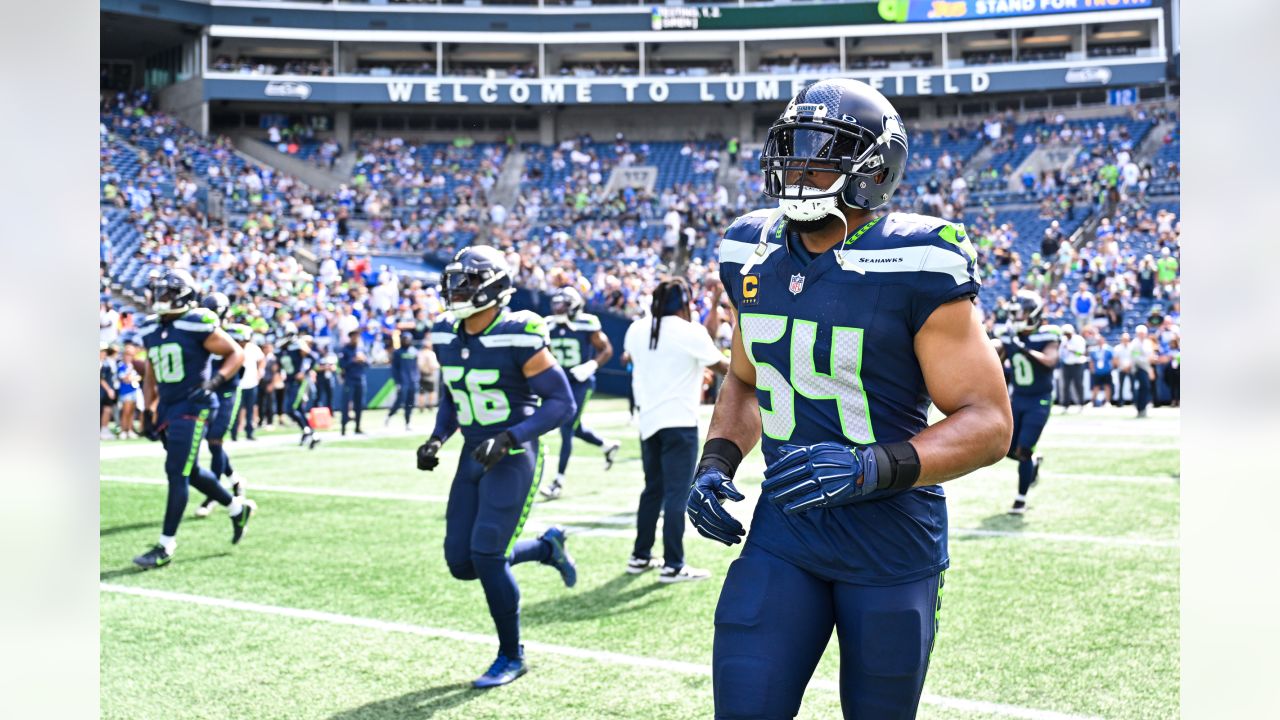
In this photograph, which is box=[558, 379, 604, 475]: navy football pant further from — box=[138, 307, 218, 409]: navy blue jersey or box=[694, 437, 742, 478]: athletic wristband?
box=[694, 437, 742, 478]: athletic wristband

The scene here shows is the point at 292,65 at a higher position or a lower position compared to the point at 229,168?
higher

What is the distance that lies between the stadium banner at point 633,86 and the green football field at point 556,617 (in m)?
30.8

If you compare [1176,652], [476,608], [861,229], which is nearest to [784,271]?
[861,229]

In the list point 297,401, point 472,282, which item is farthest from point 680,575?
point 297,401

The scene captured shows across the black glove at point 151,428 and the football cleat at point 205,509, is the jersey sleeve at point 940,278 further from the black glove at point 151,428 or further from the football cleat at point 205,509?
the football cleat at point 205,509

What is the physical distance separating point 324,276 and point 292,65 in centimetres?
1693

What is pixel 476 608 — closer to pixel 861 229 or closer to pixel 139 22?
pixel 861 229

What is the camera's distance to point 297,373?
1848 cm

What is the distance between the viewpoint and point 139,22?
3881cm

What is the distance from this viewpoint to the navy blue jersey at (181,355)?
8.96 m

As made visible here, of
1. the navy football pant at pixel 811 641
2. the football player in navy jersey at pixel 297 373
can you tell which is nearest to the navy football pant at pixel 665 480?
the navy football pant at pixel 811 641

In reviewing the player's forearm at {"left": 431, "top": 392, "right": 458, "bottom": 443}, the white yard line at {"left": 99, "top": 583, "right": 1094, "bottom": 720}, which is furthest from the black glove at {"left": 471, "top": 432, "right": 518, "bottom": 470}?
the white yard line at {"left": 99, "top": 583, "right": 1094, "bottom": 720}
